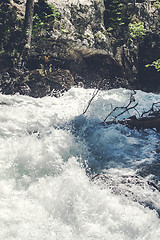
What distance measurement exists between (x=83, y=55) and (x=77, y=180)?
32.7ft

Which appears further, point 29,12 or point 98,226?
point 29,12

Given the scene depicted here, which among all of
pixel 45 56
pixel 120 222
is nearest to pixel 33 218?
pixel 120 222

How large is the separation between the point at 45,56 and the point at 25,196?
943cm

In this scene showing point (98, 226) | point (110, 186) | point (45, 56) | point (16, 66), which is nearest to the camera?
point (98, 226)

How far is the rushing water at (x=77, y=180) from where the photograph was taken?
3330 millimetres

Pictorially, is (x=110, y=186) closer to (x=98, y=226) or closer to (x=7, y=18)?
(x=98, y=226)

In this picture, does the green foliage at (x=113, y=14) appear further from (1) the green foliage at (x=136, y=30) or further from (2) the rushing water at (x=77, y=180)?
(2) the rushing water at (x=77, y=180)

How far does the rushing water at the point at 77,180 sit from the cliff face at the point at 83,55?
401 cm

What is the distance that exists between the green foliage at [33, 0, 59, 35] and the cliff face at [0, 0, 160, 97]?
9.4 inches

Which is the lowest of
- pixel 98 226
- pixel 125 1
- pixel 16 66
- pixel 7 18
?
pixel 98 226

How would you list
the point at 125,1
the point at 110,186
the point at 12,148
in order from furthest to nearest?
the point at 125,1
the point at 12,148
the point at 110,186

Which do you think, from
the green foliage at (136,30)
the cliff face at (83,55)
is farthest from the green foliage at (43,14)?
the green foliage at (136,30)

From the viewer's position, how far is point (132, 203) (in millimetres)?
3879

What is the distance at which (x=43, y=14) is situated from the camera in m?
12.8
